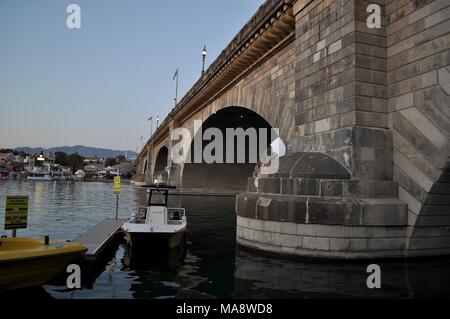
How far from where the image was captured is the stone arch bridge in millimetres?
10328

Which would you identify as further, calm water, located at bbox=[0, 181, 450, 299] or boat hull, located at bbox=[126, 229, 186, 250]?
boat hull, located at bbox=[126, 229, 186, 250]

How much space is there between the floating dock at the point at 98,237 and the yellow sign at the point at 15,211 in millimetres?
1883

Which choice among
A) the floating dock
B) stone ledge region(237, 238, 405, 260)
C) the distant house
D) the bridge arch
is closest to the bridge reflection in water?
stone ledge region(237, 238, 405, 260)

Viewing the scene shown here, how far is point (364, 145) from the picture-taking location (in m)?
11.2

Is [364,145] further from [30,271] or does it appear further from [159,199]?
[159,199]

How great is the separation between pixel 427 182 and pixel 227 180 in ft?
141

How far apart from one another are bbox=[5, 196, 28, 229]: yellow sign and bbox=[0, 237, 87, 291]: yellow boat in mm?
1225

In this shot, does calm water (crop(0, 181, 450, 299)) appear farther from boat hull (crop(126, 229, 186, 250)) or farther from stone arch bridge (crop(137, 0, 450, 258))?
stone arch bridge (crop(137, 0, 450, 258))

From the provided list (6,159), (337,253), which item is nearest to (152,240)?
(337,253)

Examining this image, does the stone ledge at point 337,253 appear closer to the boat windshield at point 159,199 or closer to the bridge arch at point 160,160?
the boat windshield at point 159,199

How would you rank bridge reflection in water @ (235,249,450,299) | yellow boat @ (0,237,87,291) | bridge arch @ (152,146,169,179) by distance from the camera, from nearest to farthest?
1. yellow boat @ (0,237,87,291)
2. bridge reflection in water @ (235,249,450,299)
3. bridge arch @ (152,146,169,179)

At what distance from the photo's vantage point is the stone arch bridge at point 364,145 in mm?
10328

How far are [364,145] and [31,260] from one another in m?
9.22
